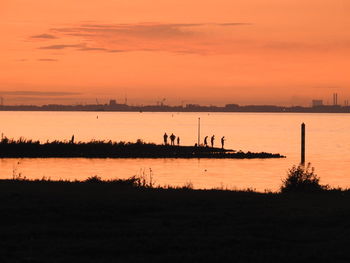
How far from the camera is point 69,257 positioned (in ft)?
48.8

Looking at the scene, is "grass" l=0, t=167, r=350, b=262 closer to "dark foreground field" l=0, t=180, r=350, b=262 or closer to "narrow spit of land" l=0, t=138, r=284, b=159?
"dark foreground field" l=0, t=180, r=350, b=262

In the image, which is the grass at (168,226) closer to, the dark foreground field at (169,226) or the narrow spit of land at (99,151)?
the dark foreground field at (169,226)

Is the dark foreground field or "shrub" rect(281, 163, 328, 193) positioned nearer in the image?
the dark foreground field

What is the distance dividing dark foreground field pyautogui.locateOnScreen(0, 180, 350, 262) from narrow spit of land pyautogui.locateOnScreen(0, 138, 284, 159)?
66.9m

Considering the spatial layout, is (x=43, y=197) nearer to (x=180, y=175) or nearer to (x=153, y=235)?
(x=153, y=235)

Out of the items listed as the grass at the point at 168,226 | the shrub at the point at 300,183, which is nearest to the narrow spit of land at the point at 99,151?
the shrub at the point at 300,183

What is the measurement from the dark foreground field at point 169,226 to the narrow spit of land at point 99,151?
6687cm

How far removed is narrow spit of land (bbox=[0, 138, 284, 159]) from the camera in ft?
300

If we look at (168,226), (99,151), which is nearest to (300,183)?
(168,226)

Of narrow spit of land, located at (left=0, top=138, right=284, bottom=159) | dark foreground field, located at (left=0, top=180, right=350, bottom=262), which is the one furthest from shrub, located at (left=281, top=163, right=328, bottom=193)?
narrow spit of land, located at (left=0, top=138, right=284, bottom=159)

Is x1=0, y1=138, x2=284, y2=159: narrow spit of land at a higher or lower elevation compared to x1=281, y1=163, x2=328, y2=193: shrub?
lower

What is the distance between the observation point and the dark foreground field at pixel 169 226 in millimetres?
15255

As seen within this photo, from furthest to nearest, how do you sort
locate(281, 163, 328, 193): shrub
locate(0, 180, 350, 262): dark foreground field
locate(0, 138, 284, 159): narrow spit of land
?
locate(0, 138, 284, 159): narrow spit of land, locate(281, 163, 328, 193): shrub, locate(0, 180, 350, 262): dark foreground field

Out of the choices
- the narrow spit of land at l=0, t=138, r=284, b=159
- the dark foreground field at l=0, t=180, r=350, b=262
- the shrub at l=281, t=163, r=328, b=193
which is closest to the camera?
the dark foreground field at l=0, t=180, r=350, b=262
